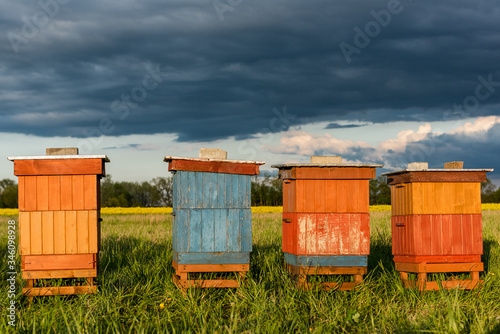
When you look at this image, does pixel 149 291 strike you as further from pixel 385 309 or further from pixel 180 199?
pixel 385 309

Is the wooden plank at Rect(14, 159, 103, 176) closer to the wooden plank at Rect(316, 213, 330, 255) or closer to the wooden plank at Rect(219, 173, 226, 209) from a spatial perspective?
the wooden plank at Rect(219, 173, 226, 209)

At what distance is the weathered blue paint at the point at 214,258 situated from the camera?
330 inches

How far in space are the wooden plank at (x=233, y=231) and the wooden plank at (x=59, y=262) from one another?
2.29 metres

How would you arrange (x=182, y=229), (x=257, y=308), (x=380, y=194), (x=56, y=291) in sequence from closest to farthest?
1. (x=257, y=308)
2. (x=56, y=291)
3. (x=182, y=229)
4. (x=380, y=194)

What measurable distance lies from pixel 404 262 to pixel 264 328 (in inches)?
142

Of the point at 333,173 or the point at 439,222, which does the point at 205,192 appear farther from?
the point at 439,222

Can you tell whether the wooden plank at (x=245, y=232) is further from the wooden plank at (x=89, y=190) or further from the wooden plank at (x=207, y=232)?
the wooden plank at (x=89, y=190)

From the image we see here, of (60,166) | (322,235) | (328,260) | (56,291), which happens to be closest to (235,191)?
(322,235)

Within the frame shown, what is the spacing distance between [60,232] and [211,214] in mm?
2504

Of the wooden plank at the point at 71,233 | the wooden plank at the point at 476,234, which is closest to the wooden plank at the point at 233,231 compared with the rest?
the wooden plank at the point at 71,233

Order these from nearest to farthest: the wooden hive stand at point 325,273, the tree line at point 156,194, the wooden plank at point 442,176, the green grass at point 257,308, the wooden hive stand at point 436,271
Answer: the green grass at point 257,308 < the wooden hive stand at point 325,273 < the wooden hive stand at point 436,271 < the wooden plank at point 442,176 < the tree line at point 156,194

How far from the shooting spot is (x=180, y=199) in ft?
27.4

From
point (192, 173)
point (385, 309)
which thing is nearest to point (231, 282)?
point (192, 173)

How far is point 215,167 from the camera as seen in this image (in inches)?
335
